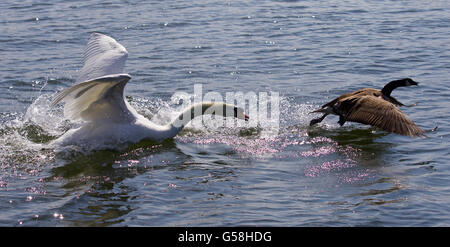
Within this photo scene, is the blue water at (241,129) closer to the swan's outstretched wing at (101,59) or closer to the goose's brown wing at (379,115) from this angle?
the goose's brown wing at (379,115)

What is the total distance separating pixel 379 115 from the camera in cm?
822

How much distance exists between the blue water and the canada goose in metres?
0.39

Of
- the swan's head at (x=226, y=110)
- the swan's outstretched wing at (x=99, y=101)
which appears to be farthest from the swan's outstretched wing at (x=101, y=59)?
Result: the swan's head at (x=226, y=110)

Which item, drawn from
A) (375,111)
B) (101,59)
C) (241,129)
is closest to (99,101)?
(101,59)

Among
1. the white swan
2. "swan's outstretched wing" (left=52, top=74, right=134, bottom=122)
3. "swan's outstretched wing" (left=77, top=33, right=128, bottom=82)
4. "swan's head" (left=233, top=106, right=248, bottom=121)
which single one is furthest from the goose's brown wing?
"swan's outstretched wing" (left=77, top=33, right=128, bottom=82)

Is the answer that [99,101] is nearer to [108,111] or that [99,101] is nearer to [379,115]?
[108,111]

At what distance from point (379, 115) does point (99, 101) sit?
3.43 m

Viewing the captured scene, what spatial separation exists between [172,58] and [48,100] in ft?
10.6

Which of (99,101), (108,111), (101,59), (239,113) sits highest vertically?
(101,59)
